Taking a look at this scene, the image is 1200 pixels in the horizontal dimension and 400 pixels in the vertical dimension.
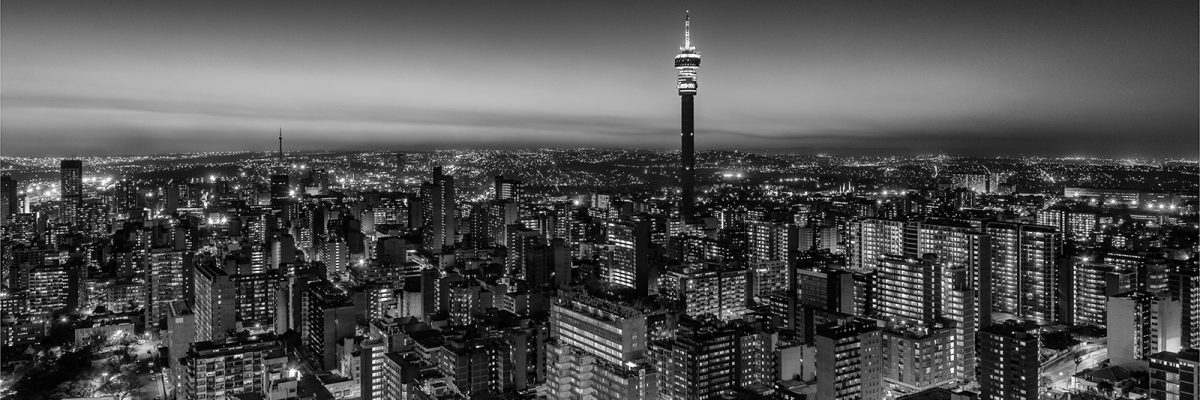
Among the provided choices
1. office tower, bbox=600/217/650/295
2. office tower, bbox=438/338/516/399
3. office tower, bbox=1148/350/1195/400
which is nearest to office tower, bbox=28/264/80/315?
office tower, bbox=438/338/516/399

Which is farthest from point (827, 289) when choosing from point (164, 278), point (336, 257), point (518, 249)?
Answer: point (164, 278)

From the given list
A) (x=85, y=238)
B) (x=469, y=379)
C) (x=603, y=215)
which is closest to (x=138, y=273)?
(x=85, y=238)

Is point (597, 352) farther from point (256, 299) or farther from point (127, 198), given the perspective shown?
point (127, 198)

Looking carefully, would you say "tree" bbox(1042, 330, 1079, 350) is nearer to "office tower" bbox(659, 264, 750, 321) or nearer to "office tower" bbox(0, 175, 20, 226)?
"office tower" bbox(659, 264, 750, 321)

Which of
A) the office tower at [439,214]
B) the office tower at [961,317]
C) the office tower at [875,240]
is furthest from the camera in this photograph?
the office tower at [439,214]

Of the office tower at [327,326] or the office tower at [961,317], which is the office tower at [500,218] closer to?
the office tower at [327,326]

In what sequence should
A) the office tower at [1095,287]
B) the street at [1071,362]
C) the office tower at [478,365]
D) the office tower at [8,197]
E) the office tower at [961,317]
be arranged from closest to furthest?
the street at [1071,362]
the office tower at [478,365]
the office tower at [961,317]
the office tower at [1095,287]
the office tower at [8,197]

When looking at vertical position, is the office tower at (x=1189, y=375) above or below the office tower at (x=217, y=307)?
above

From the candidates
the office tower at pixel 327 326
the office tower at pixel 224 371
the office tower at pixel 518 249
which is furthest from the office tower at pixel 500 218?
the office tower at pixel 224 371
